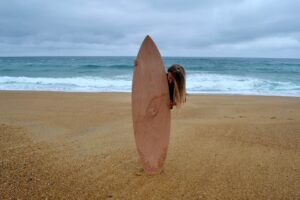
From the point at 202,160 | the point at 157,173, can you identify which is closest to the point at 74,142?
the point at 157,173

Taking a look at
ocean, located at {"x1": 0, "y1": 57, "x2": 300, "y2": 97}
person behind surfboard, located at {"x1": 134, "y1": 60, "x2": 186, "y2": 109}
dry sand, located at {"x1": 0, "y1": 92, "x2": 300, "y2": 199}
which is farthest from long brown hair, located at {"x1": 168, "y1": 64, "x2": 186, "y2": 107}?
ocean, located at {"x1": 0, "y1": 57, "x2": 300, "y2": 97}

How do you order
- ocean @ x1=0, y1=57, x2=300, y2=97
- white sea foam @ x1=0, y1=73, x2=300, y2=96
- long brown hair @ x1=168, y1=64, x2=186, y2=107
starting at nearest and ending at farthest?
1. long brown hair @ x1=168, y1=64, x2=186, y2=107
2. white sea foam @ x1=0, y1=73, x2=300, y2=96
3. ocean @ x1=0, y1=57, x2=300, y2=97

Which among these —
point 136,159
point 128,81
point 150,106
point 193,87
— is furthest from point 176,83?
point 128,81

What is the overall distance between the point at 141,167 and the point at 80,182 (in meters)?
0.86

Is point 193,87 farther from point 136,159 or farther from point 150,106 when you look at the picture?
point 150,106

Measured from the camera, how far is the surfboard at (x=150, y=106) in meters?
3.12

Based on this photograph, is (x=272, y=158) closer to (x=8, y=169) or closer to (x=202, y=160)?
(x=202, y=160)

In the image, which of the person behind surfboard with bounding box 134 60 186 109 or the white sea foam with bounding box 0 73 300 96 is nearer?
the person behind surfboard with bounding box 134 60 186 109

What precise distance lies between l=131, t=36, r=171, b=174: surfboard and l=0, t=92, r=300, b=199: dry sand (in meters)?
0.31

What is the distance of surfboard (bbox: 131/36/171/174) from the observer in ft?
10.2

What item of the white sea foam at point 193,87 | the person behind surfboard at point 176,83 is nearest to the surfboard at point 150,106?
the person behind surfboard at point 176,83

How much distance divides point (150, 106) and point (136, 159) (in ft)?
3.52

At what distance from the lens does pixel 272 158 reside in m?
3.95

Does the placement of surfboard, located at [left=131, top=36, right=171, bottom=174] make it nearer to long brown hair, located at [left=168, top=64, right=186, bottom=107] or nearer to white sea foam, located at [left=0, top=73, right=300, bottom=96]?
long brown hair, located at [left=168, top=64, right=186, bottom=107]
